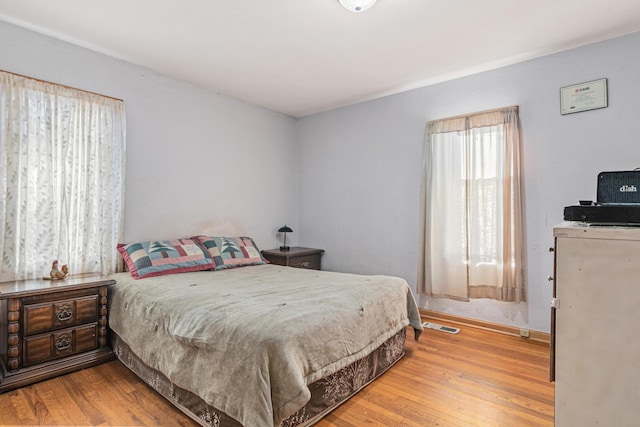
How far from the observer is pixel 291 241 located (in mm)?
4699

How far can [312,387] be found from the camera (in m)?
1.74

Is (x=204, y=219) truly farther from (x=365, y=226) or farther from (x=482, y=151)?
(x=482, y=151)

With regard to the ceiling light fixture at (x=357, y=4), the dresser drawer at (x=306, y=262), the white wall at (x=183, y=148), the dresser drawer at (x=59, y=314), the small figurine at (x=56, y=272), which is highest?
the ceiling light fixture at (x=357, y=4)

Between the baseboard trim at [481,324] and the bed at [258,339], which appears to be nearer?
the bed at [258,339]

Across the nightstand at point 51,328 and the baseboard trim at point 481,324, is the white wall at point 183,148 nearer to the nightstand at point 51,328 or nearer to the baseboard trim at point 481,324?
the nightstand at point 51,328

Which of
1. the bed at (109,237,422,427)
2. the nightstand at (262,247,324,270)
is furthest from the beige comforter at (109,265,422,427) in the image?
the nightstand at (262,247,324,270)

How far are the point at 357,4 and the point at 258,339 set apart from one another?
2.04m

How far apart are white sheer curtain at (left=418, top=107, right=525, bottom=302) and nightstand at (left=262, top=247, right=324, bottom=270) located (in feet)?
4.56

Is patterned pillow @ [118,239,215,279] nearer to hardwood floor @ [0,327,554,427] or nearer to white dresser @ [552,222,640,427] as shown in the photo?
hardwood floor @ [0,327,554,427]

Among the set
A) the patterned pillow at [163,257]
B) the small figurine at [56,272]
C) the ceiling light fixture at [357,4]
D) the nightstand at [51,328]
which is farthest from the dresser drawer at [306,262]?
the ceiling light fixture at [357,4]

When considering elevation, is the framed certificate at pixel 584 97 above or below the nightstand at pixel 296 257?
above

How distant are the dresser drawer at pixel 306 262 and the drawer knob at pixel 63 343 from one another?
221 cm

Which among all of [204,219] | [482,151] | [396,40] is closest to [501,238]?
[482,151]

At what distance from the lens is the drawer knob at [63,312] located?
7.45ft
